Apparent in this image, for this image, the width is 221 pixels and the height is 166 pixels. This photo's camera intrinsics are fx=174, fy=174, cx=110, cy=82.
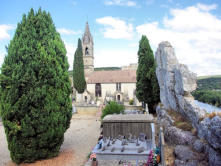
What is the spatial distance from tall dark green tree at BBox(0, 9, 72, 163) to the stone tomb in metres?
3.11

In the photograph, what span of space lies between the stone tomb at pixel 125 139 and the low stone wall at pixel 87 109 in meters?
19.1

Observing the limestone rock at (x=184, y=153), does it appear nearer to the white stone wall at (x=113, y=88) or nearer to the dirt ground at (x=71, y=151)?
the dirt ground at (x=71, y=151)

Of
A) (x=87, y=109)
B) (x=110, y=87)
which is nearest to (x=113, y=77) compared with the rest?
(x=110, y=87)

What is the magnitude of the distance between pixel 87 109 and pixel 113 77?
16.5m

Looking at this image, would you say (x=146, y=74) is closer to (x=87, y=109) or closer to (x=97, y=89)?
(x=87, y=109)

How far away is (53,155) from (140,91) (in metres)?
15.5

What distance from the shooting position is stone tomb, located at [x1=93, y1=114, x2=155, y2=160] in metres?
10.5

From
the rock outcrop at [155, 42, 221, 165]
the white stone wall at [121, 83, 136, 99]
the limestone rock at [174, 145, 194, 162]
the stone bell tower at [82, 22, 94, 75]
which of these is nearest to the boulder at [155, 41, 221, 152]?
the rock outcrop at [155, 42, 221, 165]

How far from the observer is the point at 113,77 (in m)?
46.5

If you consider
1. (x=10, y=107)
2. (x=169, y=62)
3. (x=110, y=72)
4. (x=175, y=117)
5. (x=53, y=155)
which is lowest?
(x=53, y=155)

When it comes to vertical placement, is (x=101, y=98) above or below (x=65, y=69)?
below

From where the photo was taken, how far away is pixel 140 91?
24109 millimetres

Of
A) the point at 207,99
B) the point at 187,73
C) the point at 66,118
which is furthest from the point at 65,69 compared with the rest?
the point at 207,99

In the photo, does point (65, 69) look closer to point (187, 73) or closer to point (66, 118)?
point (66, 118)
